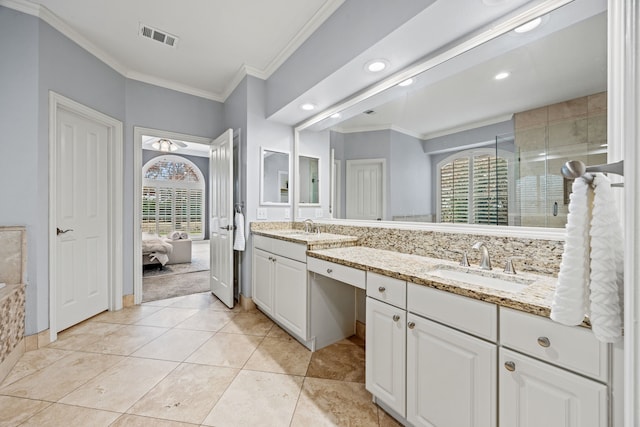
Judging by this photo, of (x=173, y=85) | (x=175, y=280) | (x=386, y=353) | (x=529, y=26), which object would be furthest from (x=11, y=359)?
(x=529, y=26)

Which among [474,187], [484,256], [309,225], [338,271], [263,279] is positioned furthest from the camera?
[309,225]

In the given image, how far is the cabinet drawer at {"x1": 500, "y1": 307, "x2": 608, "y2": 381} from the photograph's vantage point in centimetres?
80

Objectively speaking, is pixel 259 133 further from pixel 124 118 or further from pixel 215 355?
pixel 215 355

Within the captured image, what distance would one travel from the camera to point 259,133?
2.99 meters

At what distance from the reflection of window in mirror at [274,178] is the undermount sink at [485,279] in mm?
2024

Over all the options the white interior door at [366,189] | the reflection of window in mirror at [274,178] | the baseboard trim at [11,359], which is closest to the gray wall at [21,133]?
the baseboard trim at [11,359]

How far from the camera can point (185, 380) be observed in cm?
179

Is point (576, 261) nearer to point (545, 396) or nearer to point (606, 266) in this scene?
point (606, 266)

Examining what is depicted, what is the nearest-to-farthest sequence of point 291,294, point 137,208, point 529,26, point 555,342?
1. point 555,342
2. point 529,26
3. point 291,294
4. point 137,208

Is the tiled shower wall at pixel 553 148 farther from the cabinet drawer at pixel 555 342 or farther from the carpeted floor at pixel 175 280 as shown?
the carpeted floor at pixel 175 280

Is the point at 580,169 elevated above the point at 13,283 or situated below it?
above

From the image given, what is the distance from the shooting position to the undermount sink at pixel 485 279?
126 centimetres

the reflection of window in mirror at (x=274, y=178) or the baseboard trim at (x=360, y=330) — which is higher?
the reflection of window in mirror at (x=274, y=178)

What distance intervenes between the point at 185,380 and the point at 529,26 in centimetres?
280
